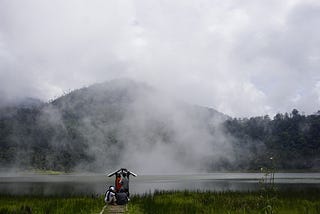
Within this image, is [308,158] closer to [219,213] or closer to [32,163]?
[32,163]

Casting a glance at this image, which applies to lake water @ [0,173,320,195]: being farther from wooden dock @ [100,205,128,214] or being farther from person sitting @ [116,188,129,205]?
wooden dock @ [100,205,128,214]

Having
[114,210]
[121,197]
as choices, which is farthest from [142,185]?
[114,210]

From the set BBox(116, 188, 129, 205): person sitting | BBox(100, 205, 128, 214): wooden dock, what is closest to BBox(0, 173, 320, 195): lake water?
BBox(116, 188, 129, 205): person sitting

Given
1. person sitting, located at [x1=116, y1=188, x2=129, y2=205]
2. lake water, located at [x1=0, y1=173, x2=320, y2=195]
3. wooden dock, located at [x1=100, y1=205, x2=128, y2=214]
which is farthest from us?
lake water, located at [x1=0, y1=173, x2=320, y2=195]

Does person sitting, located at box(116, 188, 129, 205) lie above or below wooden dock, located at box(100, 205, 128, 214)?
above

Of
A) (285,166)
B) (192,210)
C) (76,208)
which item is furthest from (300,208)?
(285,166)

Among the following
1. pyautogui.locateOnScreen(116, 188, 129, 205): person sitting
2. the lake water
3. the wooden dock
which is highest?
pyautogui.locateOnScreen(116, 188, 129, 205): person sitting

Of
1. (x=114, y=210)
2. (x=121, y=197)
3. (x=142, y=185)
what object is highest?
(x=121, y=197)

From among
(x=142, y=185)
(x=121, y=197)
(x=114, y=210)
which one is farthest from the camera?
(x=142, y=185)

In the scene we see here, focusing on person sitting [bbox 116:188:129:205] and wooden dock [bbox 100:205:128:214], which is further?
person sitting [bbox 116:188:129:205]

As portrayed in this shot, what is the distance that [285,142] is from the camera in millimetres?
197250

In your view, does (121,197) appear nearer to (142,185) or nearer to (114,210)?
(114,210)

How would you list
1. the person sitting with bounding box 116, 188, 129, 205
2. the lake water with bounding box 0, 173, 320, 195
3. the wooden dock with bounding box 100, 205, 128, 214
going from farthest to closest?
the lake water with bounding box 0, 173, 320, 195 < the person sitting with bounding box 116, 188, 129, 205 < the wooden dock with bounding box 100, 205, 128, 214

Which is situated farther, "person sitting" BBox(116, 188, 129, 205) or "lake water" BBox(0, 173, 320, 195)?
"lake water" BBox(0, 173, 320, 195)
